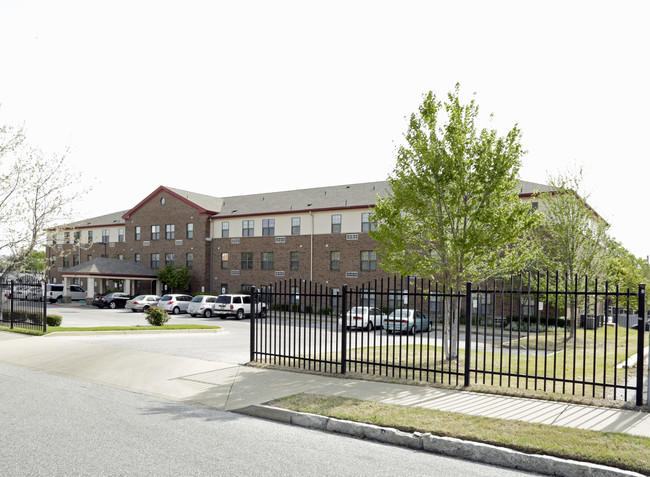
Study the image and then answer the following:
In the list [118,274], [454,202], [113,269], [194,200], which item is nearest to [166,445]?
[454,202]

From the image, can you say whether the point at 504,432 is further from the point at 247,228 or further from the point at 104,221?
the point at 104,221

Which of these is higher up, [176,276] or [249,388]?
[176,276]

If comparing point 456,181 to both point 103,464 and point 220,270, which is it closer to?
point 103,464

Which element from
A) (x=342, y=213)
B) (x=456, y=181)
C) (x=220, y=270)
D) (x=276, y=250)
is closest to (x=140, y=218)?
(x=220, y=270)

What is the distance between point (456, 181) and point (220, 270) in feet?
120

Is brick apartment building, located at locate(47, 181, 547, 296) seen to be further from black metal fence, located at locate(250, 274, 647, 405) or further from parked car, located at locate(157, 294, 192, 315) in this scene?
black metal fence, located at locate(250, 274, 647, 405)

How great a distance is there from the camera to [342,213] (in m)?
40.2

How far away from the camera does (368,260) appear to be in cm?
3884

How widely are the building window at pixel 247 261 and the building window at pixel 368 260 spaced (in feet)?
36.8

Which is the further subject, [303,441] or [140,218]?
[140,218]

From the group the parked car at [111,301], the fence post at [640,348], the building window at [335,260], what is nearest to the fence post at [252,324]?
the fence post at [640,348]

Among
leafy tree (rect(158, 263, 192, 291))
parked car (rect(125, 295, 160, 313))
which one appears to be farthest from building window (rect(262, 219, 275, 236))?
parked car (rect(125, 295, 160, 313))

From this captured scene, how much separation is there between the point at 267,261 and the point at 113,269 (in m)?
15.5

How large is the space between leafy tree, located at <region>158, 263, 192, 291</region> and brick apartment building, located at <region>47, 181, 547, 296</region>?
2.65 ft
